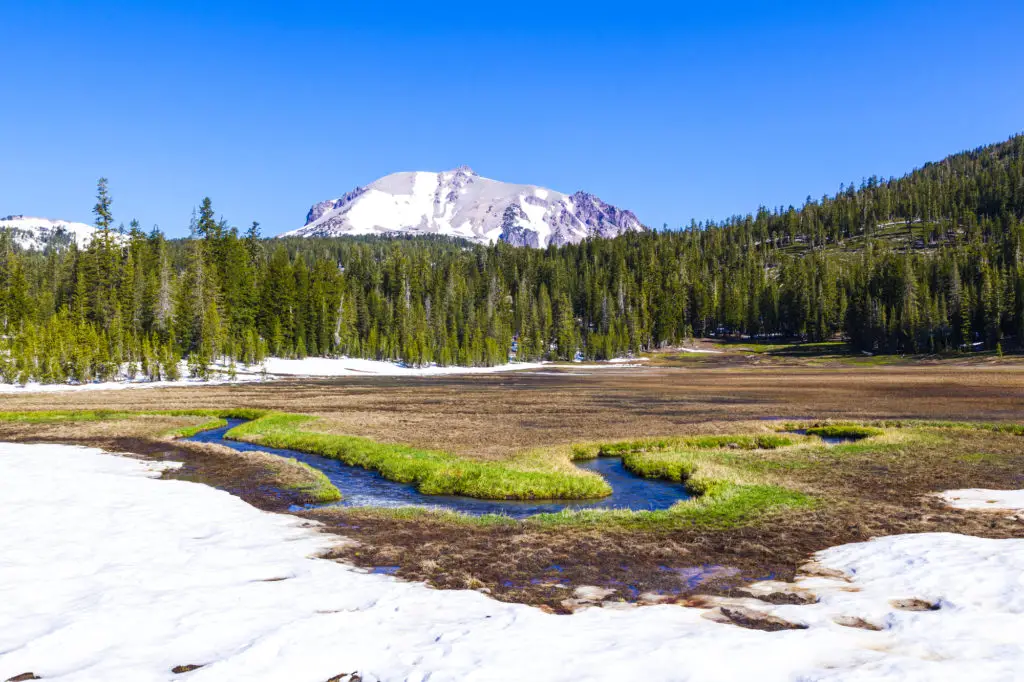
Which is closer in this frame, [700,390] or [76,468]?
[76,468]

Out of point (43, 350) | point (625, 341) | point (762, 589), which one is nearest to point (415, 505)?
point (762, 589)

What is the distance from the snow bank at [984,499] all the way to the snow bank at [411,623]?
5318 millimetres

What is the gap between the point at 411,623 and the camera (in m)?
10.8

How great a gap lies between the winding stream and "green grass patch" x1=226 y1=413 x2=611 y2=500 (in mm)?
440

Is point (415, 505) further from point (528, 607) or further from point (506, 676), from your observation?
point (506, 676)

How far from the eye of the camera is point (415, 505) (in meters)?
21.9

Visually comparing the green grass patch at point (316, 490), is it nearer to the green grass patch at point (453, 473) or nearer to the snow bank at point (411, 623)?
the green grass patch at point (453, 473)

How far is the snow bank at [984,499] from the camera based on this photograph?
62.5 feet

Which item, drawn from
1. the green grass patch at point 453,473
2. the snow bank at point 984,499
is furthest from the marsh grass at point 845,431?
the green grass patch at point 453,473

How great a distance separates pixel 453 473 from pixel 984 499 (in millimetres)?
19478

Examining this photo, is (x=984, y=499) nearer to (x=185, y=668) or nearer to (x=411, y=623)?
(x=411, y=623)

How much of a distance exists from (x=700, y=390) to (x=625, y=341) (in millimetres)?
97523

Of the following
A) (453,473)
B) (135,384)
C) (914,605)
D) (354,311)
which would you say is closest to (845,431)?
(453,473)

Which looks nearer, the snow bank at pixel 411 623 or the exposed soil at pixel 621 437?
the snow bank at pixel 411 623
